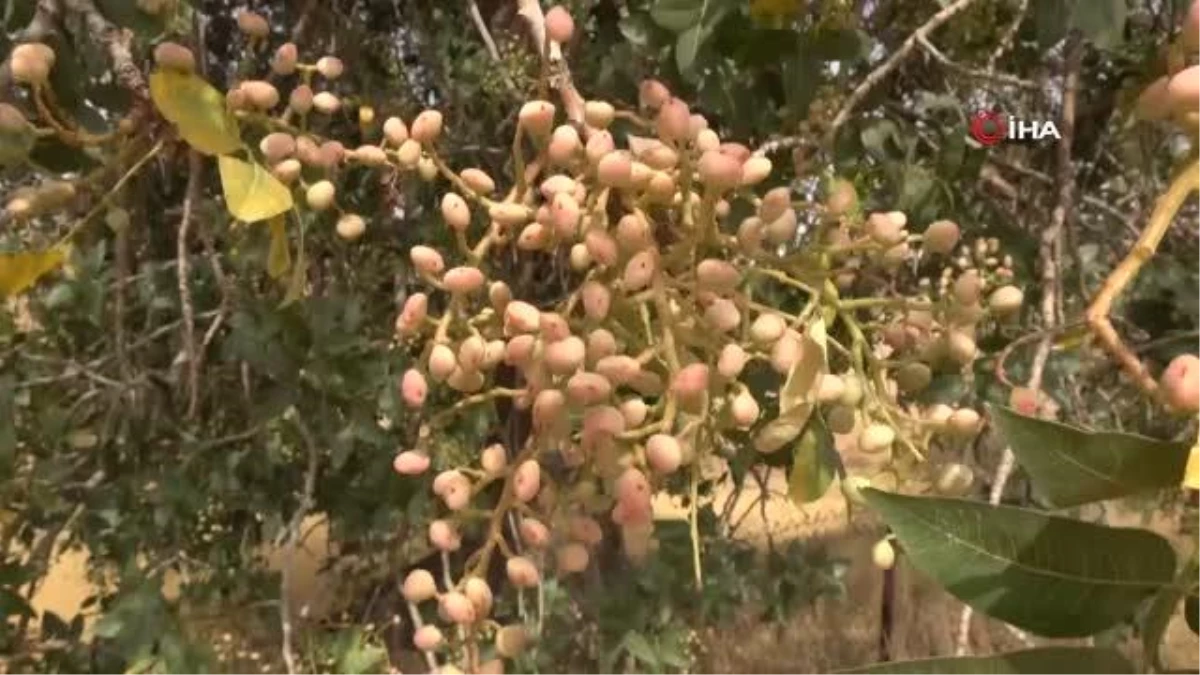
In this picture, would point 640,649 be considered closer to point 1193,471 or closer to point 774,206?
point 774,206

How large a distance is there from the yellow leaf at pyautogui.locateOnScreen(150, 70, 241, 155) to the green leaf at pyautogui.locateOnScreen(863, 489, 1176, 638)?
297mm

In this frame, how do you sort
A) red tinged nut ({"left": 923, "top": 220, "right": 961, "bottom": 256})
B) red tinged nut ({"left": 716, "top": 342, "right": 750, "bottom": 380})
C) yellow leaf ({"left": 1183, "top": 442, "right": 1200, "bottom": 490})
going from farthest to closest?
red tinged nut ({"left": 923, "top": 220, "right": 961, "bottom": 256}) → red tinged nut ({"left": 716, "top": 342, "right": 750, "bottom": 380}) → yellow leaf ({"left": 1183, "top": 442, "right": 1200, "bottom": 490})

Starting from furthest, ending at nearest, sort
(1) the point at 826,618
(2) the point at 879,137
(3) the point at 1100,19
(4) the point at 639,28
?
(1) the point at 826,618
(2) the point at 879,137
(4) the point at 639,28
(3) the point at 1100,19

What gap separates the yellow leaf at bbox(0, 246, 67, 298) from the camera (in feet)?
1.95

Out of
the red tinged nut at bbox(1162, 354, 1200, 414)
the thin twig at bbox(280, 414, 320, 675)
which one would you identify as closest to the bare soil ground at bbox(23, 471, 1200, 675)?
the thin twig at bbox(280, 414, 320, 675)

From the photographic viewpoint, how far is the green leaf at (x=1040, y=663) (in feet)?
1.13

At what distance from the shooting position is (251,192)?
0.54m

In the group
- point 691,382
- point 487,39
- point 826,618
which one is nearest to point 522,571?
point 691,382

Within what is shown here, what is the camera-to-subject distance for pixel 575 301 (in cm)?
47

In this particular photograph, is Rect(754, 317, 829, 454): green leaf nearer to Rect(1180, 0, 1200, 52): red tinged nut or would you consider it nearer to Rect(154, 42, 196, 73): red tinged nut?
Rect(1180, 0, 1200, 52): red tinged nut

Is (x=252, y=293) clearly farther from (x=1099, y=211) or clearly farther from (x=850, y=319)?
(x=1099, y=211)

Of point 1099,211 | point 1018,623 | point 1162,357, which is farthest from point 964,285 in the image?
point 1099,211

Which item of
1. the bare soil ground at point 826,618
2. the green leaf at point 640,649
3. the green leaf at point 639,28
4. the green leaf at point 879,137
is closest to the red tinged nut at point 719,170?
the green leaf at point 639,28

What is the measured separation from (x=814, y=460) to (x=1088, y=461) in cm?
14
